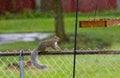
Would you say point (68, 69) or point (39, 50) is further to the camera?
point (68, 69)

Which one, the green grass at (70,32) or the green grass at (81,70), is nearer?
the green grass at (81,70)

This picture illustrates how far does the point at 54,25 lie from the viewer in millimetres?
16594

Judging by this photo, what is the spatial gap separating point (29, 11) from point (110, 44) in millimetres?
10123

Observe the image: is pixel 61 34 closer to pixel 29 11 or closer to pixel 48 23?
pixel 48 23

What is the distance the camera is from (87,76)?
6.74 meters

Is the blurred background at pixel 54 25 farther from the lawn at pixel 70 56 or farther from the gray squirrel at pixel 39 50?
the gray squirrel at pixel 39 50

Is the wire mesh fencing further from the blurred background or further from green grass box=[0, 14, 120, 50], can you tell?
green grass box=[0, 14, 120, 50]


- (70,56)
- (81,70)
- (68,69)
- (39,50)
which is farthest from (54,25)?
(39,50)

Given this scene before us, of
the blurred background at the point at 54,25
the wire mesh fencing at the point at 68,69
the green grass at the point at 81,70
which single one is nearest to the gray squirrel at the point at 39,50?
the wire mesh fencing at the point at 68,69

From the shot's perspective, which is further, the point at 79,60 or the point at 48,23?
the point at 48,23

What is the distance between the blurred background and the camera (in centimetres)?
1209

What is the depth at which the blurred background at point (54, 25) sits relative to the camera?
12.1 metres

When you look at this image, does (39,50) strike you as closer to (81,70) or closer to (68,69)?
(68,69)

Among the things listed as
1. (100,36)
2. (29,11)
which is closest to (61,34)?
(100,36)
